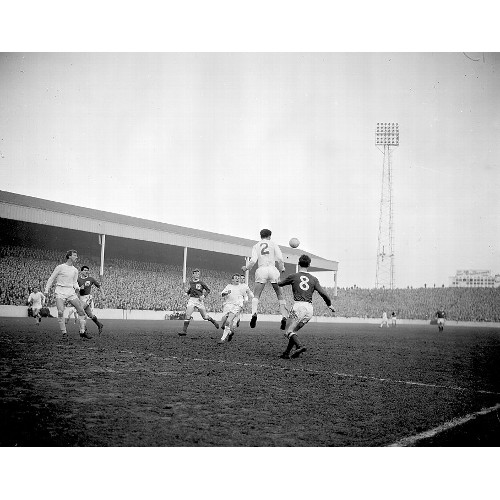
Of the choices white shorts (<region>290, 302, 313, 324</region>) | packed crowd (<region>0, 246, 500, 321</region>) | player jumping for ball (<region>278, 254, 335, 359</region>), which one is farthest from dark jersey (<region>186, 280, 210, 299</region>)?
packed crowd (<region>0, 246, 500, 321</region>)

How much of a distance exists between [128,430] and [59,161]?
6053mm

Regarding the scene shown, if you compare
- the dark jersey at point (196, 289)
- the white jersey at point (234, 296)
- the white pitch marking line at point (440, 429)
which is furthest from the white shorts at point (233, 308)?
the white pitch marking line at point (440, 429)

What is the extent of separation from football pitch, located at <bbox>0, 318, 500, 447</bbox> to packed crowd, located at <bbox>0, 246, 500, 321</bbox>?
15.7 feet

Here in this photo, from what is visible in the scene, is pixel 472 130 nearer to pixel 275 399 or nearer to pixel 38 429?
pixel 275 399

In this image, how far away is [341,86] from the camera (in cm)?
742

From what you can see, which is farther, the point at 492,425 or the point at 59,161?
the point at 59,161

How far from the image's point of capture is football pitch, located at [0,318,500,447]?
126 inches

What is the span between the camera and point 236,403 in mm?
4035

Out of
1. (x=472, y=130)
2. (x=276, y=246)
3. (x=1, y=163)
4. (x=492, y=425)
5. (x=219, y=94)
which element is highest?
(x=219, y=94)

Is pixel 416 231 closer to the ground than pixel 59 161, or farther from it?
closer to the ground

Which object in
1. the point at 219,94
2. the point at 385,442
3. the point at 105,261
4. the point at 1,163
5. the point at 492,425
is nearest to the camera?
the point at 385,442

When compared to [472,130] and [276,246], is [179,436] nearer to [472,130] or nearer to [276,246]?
[276,246]

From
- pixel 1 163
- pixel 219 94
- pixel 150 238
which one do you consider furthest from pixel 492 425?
pixel 150 238

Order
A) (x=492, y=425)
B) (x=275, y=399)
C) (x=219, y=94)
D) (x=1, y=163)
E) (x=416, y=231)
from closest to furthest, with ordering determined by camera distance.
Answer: (x=492, y=425) → (x=275, y=399) → (x=1, y=163) → (x=219, y=94) → (x=416, y=231)
